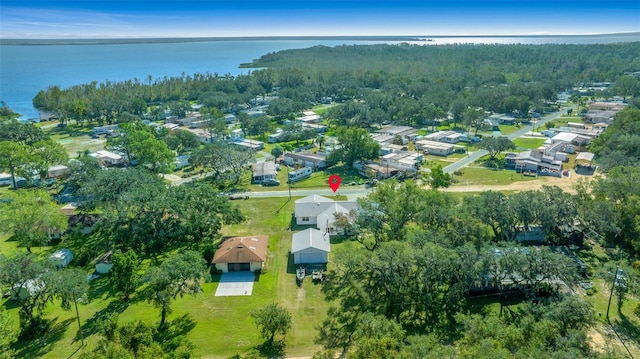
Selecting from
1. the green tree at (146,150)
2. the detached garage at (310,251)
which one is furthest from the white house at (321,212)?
the green tree at (146,150)

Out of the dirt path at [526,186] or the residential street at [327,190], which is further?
the dirt path at [526,186]

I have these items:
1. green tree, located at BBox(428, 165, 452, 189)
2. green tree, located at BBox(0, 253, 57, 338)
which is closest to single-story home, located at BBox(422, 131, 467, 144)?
green tree, located at BBox(428, 165, 452, 189)

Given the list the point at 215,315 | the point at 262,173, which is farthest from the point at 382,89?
the point at 215,315

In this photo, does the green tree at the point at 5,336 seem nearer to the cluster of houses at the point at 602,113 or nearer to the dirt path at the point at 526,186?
the dirt path at the point at 526,186

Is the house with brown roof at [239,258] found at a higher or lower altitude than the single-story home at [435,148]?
lower

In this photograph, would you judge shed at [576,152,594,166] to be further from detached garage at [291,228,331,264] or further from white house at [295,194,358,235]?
detached garage at [291,228,331,264]

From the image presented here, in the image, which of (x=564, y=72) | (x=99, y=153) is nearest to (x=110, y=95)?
(x=99, y=153)
